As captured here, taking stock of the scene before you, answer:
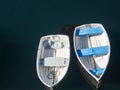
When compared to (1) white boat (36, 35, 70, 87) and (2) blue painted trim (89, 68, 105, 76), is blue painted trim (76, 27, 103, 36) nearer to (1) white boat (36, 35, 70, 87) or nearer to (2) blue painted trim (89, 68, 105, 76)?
(1) white boat (36, 35, 70, 87)

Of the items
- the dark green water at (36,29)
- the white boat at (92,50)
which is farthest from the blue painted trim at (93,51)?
the dark green water at (36,29)

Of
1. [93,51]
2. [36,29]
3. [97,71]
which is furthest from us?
[36,29]

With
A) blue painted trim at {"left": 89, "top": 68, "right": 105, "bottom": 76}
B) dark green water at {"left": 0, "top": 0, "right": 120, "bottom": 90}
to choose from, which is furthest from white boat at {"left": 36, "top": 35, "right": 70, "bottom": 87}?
blue painted trim at {"left": 89, "top": 68, "right": 105, "bottom": 76}

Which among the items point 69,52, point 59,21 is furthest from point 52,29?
point 69,52

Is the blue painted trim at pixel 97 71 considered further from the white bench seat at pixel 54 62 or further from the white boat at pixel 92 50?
the white bench seat at pixel 54 62

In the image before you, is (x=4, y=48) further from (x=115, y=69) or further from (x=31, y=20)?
(x=115, y=69)

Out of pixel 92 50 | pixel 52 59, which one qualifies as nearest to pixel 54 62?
pixel 52 59

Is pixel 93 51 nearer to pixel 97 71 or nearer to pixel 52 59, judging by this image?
pixel 97 71
